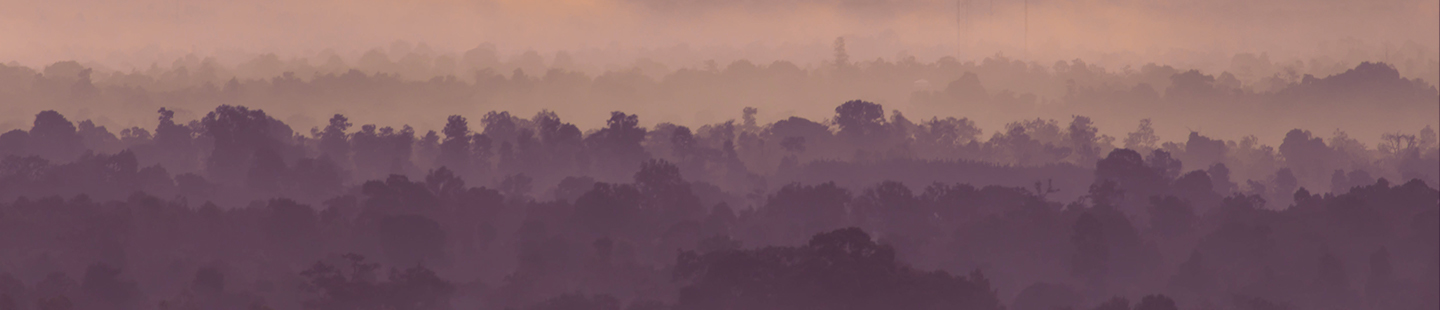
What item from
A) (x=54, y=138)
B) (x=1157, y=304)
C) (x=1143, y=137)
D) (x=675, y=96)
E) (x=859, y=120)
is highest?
(x=675, y=96)

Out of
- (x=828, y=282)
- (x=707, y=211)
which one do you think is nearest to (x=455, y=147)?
(x=707, y=211)

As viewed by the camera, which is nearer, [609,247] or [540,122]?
[609,247]

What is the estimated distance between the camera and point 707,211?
89875 mm

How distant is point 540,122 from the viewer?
139625 mm

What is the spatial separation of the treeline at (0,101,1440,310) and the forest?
0.73ft

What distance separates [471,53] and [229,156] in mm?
87625

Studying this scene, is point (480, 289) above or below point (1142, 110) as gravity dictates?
below

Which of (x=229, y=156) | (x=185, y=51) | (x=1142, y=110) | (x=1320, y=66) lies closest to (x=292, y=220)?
(x=229, y=156)

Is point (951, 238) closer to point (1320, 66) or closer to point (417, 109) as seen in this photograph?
point (1320, 66)

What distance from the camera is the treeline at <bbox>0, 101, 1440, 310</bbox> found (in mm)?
60125

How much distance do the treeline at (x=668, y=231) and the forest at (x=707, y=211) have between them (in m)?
0.22

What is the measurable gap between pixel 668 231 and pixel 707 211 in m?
10.4

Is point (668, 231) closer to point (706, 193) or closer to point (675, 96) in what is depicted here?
point (706, 193)

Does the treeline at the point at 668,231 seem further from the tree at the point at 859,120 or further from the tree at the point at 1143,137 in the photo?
the tree at the point at 1143,137
